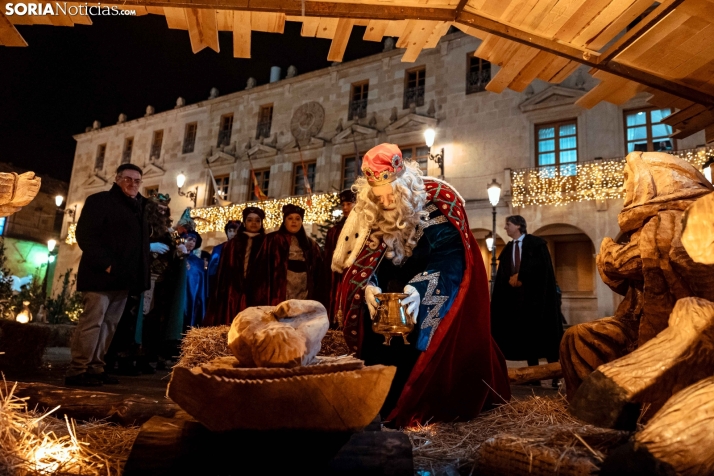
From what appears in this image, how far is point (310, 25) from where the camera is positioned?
3230 mm

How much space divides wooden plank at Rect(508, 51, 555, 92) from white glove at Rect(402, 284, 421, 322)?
1889 mm

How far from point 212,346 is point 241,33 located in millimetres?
2286

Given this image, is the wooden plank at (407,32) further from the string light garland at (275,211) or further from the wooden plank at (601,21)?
the string light garland at (275,211)

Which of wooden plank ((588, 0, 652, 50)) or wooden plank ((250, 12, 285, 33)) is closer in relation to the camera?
wooden plank ((588, 0, 652, 50))

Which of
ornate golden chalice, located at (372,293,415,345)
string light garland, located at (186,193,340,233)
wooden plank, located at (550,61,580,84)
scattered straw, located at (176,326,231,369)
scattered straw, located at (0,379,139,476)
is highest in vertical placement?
string light garland, located at (186,193,340,233)

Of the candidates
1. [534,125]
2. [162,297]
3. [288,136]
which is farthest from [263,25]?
[288,136]

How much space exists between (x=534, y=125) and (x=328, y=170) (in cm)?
863

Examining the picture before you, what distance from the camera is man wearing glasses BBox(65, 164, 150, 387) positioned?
4180 mm

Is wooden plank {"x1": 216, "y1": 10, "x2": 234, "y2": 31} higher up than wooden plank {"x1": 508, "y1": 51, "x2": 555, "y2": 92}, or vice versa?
wooden plank {"x1": 216, "y1": 10, "x2": 234, "y2": 31}

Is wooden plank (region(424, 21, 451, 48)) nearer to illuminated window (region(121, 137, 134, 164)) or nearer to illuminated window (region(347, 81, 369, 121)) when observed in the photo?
illuminated window (region(347, 81, 369, 121))

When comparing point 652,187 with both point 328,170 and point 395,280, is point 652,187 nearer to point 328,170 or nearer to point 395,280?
point 395,280

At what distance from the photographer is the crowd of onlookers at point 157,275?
4258 millimetres

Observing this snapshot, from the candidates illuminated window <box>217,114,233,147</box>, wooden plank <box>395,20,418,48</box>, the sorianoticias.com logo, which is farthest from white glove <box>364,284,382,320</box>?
illuminated window <box>217,114,233,147</box>

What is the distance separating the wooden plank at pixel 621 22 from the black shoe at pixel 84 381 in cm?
467
